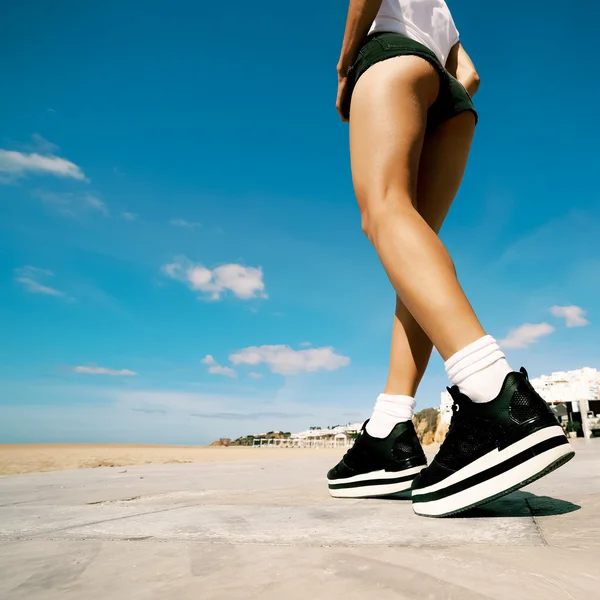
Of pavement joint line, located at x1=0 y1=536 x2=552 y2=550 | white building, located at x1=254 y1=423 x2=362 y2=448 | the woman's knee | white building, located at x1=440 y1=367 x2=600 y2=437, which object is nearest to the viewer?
pavement joint line, located at x1=0 y1=536 x2=552 y2=550

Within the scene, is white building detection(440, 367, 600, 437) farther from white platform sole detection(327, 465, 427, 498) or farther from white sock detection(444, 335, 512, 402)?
white sock detection(444, 335, 512, 402)

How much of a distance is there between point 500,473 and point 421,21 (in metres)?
1.47

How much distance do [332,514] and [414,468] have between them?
1.41 feet

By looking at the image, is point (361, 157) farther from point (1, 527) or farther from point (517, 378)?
point (1, 527)

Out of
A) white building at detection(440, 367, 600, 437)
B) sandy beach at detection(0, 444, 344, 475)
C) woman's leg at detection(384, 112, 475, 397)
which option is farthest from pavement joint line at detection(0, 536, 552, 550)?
white building at detection(440, 367, 600, 437)

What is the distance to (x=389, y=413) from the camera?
4.78 feet

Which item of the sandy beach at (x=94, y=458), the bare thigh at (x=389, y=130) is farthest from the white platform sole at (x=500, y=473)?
the sandy beach at (x=94, y=458)

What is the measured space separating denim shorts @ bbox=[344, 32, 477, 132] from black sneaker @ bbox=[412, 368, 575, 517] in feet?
3.15

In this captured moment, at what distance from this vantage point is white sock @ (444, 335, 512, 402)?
1018 millimetres

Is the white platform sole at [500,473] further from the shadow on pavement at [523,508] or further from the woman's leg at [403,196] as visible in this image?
the woman's leg at [403,196]

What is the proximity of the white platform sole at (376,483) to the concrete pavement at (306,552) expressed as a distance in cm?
17

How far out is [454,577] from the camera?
534mm

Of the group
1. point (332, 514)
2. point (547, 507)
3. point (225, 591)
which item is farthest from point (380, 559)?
point (547, 507)

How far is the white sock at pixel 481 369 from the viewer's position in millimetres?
1018
